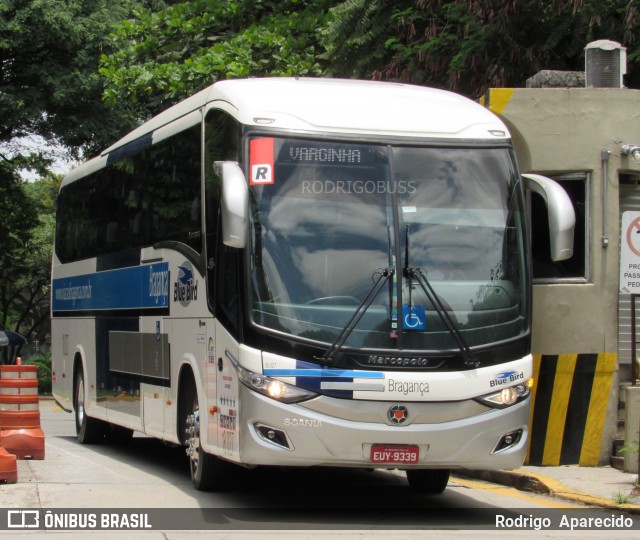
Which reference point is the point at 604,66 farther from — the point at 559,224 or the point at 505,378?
the point at 505,378

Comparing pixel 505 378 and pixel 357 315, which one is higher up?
pixel 357 315

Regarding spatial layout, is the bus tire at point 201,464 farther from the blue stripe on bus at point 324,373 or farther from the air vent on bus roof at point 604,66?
the air vent on bus roof at point 604,66

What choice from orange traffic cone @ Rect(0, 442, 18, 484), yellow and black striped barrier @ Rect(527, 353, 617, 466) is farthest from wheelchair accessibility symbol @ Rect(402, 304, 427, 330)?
orange traffic cone @ Rect(0, 442, 18, 484)

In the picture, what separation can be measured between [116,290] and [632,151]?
632 cm

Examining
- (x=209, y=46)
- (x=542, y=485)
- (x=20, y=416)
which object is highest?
(x=209, y=46)

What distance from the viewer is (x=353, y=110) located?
1006 cm

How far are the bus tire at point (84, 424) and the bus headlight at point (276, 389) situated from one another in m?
7.67

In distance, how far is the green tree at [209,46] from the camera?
21219 mm

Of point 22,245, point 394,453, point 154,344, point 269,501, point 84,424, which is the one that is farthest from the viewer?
point 22,245

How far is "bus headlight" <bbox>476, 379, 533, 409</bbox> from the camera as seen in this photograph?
31.1 feet

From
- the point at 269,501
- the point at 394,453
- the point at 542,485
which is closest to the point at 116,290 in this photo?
the point at 269,501

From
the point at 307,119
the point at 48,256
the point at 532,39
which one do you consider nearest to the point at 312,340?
the point at 307,119

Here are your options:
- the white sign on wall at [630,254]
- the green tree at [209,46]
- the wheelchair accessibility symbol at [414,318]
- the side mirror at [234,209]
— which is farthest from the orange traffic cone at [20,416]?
the green tree at [209,46]

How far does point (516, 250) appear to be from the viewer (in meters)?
9.99
